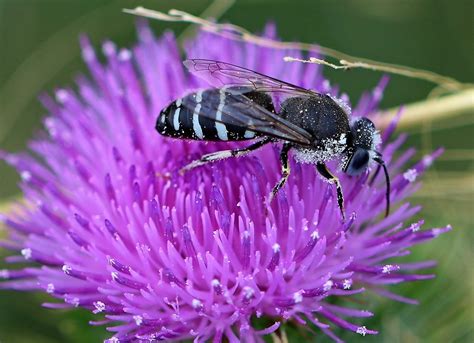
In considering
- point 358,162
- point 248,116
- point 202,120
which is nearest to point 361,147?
point 358,162

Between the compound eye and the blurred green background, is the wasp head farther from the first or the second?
the blurred green background

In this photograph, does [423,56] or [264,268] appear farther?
[423,56]

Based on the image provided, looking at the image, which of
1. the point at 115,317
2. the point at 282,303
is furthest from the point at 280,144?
the point at 115,317

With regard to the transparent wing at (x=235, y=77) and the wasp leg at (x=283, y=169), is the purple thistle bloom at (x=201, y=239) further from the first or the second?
the transparent wing at (x=235, y=77)

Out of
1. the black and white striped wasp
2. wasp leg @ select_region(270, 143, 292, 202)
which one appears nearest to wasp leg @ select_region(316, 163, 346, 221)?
the black and white striped wasp

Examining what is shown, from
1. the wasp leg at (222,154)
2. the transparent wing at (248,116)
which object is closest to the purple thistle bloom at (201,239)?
the wasp leg at (222,154)

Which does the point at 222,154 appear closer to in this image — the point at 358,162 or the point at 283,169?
the point at 283,169

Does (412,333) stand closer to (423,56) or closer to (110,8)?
(423,56)
